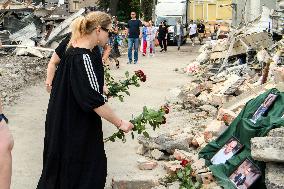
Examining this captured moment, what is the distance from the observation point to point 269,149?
15.1 ft

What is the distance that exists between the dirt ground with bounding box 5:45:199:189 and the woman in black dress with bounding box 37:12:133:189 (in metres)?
1.84

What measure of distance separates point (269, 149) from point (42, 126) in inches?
201

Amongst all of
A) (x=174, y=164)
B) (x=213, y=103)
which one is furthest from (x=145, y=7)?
(x=174, y=164)

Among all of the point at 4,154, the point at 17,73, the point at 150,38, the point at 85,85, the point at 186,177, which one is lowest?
the point at 17,73

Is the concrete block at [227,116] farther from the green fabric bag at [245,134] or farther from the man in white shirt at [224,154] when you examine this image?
the man in white shirt at [224,154]

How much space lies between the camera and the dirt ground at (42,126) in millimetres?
6352

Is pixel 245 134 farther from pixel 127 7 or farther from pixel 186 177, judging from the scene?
pixel 127 7

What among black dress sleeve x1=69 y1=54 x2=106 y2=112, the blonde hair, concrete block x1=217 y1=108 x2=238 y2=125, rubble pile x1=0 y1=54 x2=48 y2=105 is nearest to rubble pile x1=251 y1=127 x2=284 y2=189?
black dress sleeve x1=69 y1=54 x2=106 y2=112

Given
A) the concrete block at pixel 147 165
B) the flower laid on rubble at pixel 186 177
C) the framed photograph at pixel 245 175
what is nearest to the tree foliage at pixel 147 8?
the concrete block at pixel 147 165

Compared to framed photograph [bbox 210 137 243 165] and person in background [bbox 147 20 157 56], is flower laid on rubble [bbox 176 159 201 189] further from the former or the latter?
person in background [bbox 147 20 157 56]

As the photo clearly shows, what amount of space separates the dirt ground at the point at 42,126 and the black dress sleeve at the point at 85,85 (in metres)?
2.19

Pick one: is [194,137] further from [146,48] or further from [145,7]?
[145,7]

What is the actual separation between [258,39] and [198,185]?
1033 centimetres

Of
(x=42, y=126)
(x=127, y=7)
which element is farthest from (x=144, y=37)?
(x=127, y=7)
